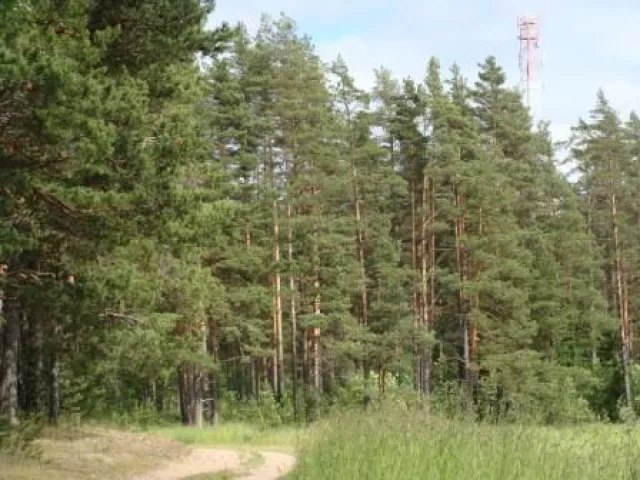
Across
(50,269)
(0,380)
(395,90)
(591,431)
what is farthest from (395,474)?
(395,90)

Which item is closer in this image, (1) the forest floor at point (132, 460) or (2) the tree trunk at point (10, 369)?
(1) the forest floor at point (132, 460)

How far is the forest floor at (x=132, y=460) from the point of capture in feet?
40.0

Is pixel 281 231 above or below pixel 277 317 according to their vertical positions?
above

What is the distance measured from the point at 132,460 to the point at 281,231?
59.1 feet

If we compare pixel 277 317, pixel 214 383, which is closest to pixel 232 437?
pixel 214 383

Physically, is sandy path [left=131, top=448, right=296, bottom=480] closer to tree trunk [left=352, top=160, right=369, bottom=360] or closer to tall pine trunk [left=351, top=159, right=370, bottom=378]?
tall pine trunk [left=351, top=159, right=370, bottom=378]

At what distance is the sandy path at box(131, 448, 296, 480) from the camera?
12.9 meters

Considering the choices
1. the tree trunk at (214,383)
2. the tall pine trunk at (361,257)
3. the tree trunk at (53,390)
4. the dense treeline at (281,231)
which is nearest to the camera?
the dense treeline at (281,231)

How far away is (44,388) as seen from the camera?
18.9 metres

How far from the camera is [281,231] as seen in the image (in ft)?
104

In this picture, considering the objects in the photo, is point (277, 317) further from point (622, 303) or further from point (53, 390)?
point (622, 303)

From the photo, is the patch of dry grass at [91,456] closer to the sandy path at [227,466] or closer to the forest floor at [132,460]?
the forest floor at [132,460]

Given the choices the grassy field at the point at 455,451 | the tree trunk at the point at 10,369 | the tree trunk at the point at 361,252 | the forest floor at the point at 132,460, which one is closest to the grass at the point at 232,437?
the forest floor at the point at 132,460

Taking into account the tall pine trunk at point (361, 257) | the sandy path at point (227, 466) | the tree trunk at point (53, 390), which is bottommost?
the sandy path at point (227, 466)
